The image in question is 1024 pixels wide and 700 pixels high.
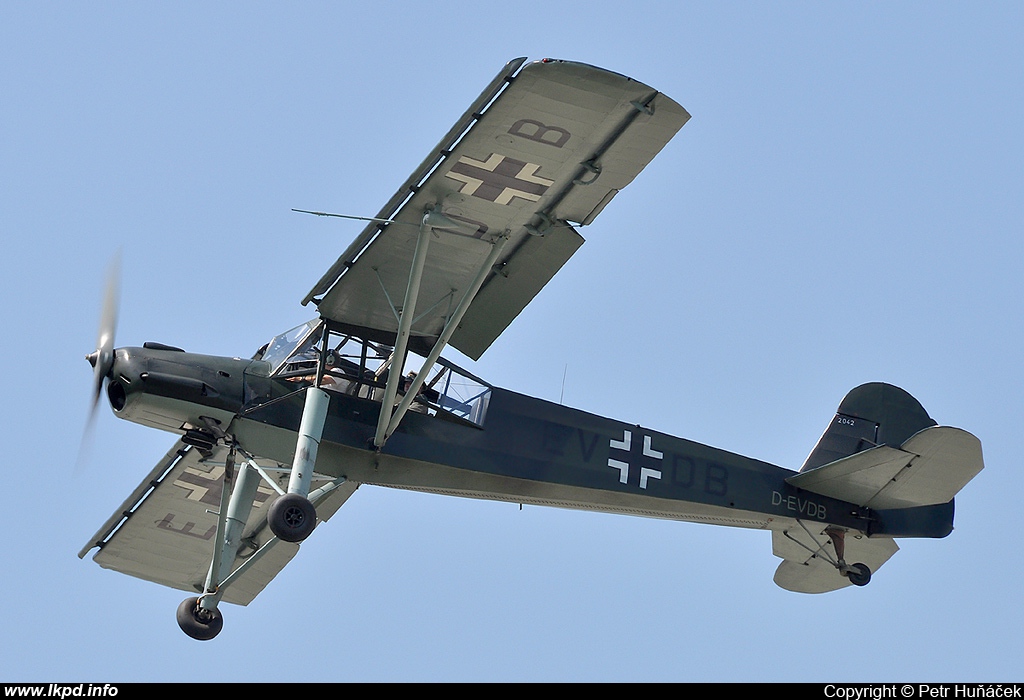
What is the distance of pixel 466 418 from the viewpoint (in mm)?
14102

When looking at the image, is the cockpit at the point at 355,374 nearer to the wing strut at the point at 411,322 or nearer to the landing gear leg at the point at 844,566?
the wing strut at the point at 411,322

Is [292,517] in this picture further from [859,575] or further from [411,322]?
[859,575]

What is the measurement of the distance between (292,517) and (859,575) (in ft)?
20.0

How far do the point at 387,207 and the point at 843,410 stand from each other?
19.8 feet

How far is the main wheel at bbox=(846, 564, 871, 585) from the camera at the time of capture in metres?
15.5

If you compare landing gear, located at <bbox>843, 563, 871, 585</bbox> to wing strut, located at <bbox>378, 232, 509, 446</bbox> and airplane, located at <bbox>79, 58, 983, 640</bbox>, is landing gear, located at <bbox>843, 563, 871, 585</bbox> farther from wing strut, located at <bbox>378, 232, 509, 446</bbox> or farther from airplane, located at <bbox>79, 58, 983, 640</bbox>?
wing strut, located at <bbox>378, 232, 509, 446</bbox>

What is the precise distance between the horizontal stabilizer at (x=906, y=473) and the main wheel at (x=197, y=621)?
5.83m

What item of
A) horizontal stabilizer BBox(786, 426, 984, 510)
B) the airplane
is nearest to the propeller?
the airplane

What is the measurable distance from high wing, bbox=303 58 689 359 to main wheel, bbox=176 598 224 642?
275 centimetres

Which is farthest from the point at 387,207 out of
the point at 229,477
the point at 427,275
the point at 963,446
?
the point at 963,446

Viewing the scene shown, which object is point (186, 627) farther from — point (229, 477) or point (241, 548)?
point (241, 548)

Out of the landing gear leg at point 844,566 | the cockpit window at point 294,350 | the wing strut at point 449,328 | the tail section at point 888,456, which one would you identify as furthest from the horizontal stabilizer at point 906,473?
the cockpit window at point 294,350

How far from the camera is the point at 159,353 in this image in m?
13.2

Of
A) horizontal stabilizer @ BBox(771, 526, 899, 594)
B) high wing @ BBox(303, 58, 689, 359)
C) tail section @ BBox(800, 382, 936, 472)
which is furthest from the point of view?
tail section @ BBox(800, 382, 936, 472)
